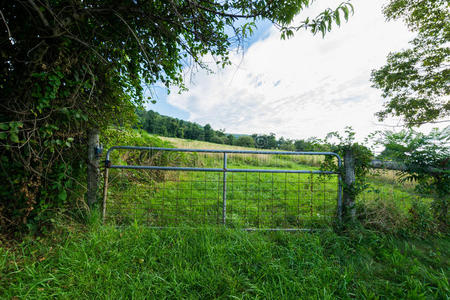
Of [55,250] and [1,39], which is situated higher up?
[1,39]

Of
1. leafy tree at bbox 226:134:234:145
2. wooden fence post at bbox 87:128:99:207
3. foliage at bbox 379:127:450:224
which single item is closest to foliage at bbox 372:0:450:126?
foliage at bbox 379:127:450:224

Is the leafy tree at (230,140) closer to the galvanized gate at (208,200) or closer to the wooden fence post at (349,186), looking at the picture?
the galvanized gate at (208,200)

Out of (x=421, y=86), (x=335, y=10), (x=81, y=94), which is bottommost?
(x=81, y=94)

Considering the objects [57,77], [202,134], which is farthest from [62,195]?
[202,134]

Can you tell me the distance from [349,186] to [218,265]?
2.46 metres

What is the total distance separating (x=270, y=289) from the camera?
5.04 feet

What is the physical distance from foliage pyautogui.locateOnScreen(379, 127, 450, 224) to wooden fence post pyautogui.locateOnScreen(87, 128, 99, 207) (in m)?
4.98

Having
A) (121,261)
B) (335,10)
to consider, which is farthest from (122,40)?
(121,261)

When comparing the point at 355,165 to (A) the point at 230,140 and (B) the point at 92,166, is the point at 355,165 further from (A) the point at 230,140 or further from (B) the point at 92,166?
(A) the point at 230,140

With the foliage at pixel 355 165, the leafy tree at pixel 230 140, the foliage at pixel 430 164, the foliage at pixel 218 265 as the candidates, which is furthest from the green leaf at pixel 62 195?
the leafy tree at pixel 230 140

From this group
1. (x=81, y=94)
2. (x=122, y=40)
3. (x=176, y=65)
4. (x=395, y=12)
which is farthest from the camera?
(x=395, y=12)

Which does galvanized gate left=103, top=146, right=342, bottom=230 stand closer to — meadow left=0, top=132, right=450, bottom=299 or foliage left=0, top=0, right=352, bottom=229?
meadow left=0, top=132, right=450, bottom=299

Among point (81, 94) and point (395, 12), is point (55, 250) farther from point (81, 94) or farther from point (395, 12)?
point (395, 12)

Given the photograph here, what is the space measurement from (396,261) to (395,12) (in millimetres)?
10595
